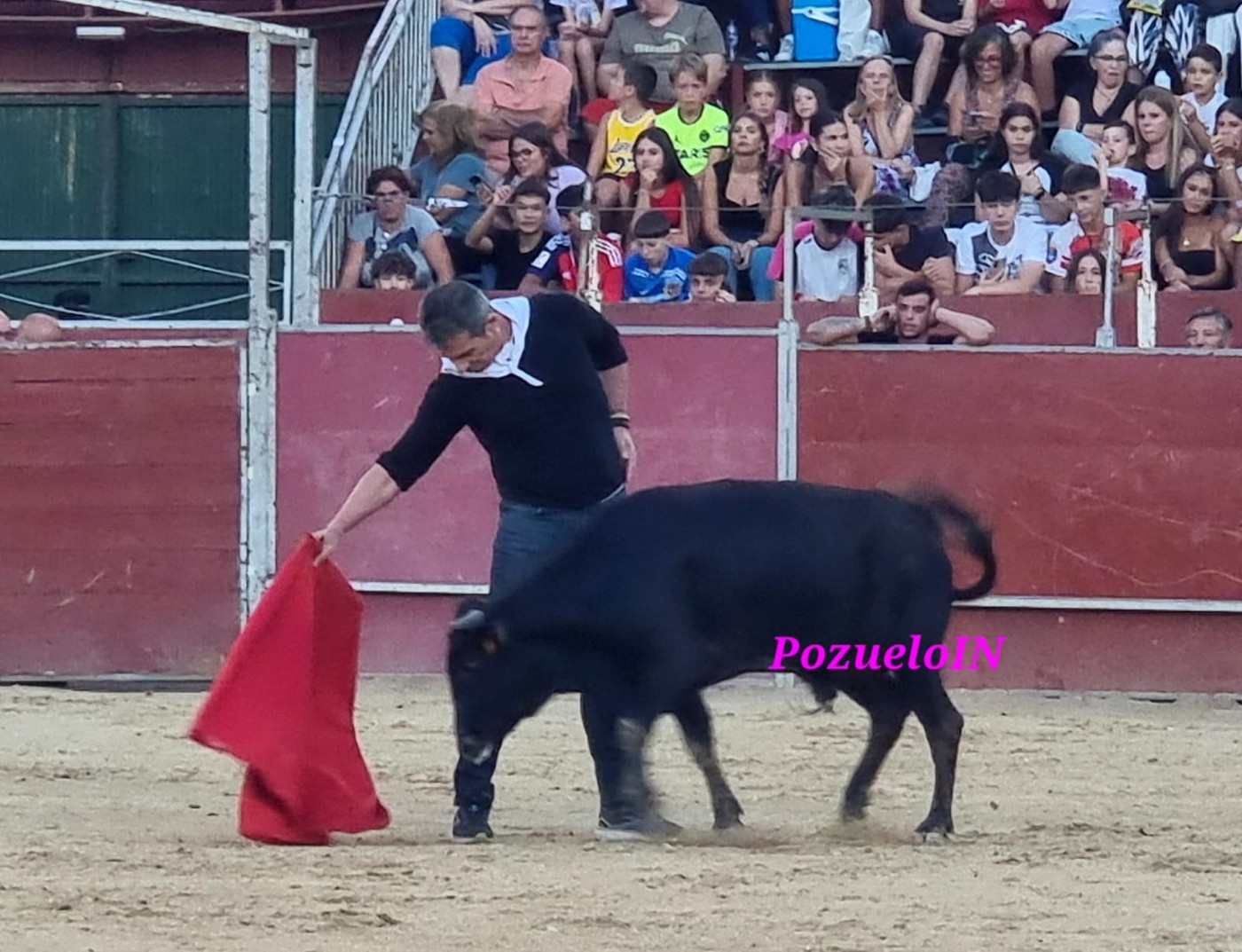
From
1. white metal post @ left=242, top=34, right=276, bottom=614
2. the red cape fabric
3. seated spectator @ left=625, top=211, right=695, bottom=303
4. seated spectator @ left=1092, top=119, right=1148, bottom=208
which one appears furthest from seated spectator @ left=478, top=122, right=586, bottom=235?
the red cape fabric

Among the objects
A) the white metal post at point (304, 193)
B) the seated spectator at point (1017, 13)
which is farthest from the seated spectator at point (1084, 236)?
the white metal post at point (304, 193)

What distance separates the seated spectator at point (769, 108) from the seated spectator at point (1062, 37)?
47.9 inches

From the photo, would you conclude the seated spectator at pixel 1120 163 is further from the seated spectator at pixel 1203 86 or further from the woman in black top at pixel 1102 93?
the seated spectator at pixel 1203 86

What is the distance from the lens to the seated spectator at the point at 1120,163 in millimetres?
10352

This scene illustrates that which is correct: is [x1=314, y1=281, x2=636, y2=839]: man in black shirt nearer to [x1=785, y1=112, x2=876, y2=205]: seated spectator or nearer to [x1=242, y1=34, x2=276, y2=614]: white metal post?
[x1=242, y1=34, x2=276, y2=614]: white metal post

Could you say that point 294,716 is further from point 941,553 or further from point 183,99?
point 183,99

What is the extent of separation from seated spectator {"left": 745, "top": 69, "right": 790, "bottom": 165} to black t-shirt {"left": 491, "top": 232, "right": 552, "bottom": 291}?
46.0 inches

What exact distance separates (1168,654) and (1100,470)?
72cm

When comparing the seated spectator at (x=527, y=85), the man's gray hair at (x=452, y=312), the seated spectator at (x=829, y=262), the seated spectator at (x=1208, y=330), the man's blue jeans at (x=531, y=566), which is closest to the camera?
the man's gray hair at (x=452, y=312)

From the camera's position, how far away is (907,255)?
9.95 m

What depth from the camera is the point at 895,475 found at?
929cm

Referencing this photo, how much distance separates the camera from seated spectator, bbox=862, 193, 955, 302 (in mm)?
9812

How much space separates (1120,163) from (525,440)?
206 inches

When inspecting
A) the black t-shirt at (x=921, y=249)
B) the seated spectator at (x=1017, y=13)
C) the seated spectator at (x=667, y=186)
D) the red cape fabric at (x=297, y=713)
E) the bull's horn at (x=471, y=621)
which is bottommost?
the red cape fabric at (x=297, y=713)
